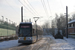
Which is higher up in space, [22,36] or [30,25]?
[30,25]

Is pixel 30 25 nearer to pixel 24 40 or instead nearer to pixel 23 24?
pixel 23 24

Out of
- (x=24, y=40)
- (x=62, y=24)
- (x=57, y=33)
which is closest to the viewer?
(x=24, y=40)

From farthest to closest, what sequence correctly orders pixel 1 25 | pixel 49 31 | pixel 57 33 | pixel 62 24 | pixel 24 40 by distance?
pixel 49 31 → pixel 62 24 → pixel 57 33 → pixel 1 25 → pixel 24 40

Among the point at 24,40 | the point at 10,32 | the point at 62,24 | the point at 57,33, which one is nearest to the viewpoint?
the point at 24,40

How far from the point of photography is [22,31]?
23.0m

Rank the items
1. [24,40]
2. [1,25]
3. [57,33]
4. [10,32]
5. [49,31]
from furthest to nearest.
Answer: [49,31], [57,33], [10,32], [1,25], [24,40]

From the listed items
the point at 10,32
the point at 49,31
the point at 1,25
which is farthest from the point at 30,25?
the point at 49,31

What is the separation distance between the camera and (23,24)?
2320cm

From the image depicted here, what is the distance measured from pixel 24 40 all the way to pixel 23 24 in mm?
2637

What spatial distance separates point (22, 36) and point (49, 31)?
10040 cm

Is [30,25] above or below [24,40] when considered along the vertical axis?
above

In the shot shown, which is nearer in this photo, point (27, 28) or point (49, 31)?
point (27, 28)

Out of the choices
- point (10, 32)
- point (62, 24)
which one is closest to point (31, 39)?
point (10, 32)

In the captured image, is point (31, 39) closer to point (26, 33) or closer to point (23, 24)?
point (26, 33)
